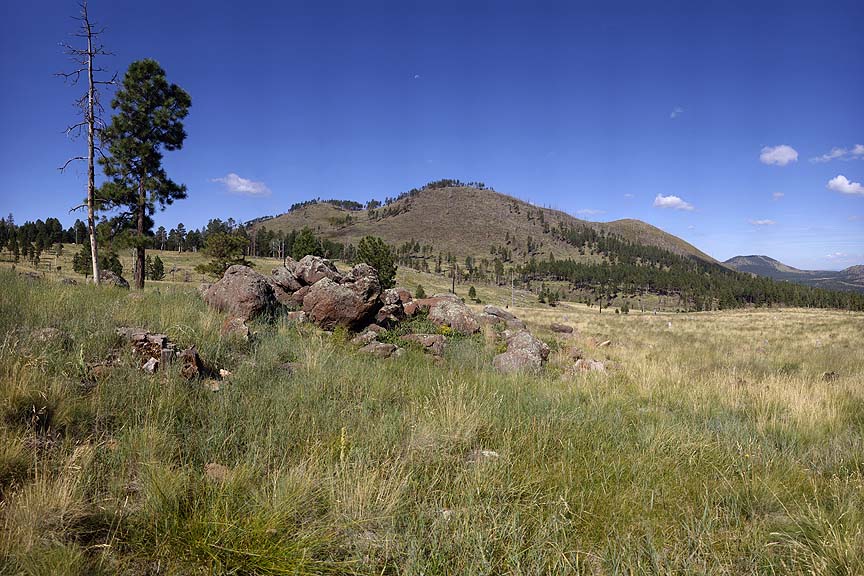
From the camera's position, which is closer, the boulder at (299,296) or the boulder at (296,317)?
the boulder at (296,317)

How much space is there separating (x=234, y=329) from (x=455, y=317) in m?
7.27

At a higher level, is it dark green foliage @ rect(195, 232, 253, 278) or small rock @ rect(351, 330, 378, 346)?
dark green foliage @ rect(195, 232, 253, 278)

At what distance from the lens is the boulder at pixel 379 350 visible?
866 centimetres

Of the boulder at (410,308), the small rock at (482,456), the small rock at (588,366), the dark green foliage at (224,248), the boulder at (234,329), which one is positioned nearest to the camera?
the small rock at (482,456)

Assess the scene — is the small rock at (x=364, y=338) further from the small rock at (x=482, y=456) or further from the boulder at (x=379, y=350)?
the small rock at (x=482, y=456)

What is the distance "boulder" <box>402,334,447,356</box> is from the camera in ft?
33.7

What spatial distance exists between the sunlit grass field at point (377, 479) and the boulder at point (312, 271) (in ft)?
24.8

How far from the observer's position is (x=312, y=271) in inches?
526

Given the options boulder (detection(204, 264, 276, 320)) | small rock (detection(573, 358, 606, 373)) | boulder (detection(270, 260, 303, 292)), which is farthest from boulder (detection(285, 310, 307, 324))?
small rock (detection(573, 358, 606, 373))

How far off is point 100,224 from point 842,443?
2850 cm

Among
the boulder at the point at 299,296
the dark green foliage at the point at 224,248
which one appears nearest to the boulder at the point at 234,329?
the boulder at the point at 299,296

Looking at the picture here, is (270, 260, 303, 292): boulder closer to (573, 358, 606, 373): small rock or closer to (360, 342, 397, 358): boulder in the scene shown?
(360, 342, 397, 358): boulder

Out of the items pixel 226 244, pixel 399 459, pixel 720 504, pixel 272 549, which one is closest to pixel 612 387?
pixel 720 504

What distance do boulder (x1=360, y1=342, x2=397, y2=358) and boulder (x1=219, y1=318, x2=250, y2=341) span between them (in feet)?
7.82
